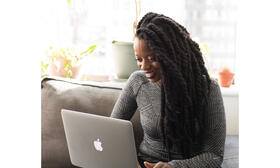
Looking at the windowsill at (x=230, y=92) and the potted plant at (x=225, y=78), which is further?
the potted plant at (x=225, y=78)

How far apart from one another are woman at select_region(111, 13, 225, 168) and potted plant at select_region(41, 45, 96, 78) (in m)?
0.67

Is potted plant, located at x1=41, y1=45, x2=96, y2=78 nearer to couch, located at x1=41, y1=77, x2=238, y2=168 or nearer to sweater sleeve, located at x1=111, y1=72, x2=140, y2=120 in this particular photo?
couch, located at x1=41, y1=77, x2=238, y2=168

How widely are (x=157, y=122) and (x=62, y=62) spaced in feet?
2.49

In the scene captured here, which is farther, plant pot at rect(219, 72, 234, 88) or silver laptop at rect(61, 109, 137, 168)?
plant pot at rect(219, 72, 234, 88)

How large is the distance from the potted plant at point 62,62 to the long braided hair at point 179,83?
69cm

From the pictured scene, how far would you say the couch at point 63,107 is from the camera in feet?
4.73

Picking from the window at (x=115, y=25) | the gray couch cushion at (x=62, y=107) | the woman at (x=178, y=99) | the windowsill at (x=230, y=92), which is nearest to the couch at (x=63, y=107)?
the gray couch cushion at (x=62, y=107)

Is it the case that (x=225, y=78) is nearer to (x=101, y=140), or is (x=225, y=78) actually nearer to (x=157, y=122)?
(x=157, y=122)

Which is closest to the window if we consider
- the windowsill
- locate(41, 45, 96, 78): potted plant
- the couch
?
the windowsill

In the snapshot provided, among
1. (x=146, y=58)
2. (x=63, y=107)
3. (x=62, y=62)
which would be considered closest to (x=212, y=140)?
(x=146, y=58)

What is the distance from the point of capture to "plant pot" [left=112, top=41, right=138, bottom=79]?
1742 mm

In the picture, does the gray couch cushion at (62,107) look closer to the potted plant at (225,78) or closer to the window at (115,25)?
the potted plant at (225,78)
